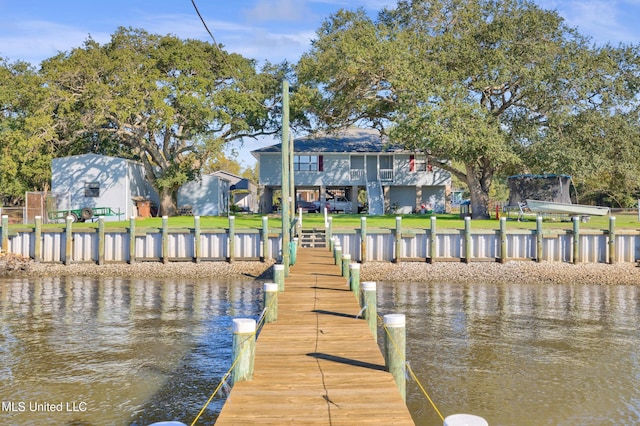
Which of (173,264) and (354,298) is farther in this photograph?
(173,264)

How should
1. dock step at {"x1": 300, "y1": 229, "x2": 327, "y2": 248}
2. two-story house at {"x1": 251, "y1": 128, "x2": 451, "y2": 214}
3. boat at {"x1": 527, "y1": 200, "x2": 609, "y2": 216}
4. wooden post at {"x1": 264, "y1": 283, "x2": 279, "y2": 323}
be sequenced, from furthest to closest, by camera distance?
two-story house at {"x1": 251, "y1": 128, "x2": 451, "y2": 214} → boat at {"x1": 527, "y1": 200, "x2": 609, "y2": 216} → dock step at {"x1": 300, "y1": 229, "x2": 327, "y2": 248} → wooden post at {"x1": 264, "y1": 283, "x2": 279, "y2": 323}

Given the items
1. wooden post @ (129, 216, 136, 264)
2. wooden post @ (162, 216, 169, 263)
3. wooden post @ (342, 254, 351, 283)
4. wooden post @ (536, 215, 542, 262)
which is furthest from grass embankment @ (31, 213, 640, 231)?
wooden post @ (342, 254, 351, 283)

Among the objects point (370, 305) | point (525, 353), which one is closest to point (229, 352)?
point (370, 305)

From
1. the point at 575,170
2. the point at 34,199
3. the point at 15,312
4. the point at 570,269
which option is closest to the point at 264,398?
the point at 15,312

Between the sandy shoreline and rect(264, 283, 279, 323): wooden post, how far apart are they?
14500 mm

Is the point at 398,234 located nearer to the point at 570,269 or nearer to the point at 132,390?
the point at 570,269

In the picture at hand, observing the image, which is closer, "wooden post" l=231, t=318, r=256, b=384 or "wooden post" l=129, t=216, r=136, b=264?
"wooden post" l=231, t=318, r=256, b=384

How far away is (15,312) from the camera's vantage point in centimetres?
1881

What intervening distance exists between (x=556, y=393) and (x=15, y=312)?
1554 cm

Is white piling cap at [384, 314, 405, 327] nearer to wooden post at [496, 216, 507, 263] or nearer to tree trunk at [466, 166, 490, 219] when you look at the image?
wooden post at [496, 216, 507, 263]

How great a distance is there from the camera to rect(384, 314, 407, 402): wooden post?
807 cm

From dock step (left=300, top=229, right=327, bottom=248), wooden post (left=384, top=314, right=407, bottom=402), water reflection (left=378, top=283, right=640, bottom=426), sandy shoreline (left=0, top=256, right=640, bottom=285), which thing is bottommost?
water reflection (left=378, top=283, right=640, bottom=426)

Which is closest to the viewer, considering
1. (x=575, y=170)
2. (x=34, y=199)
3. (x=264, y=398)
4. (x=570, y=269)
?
(x=264, y=398)
